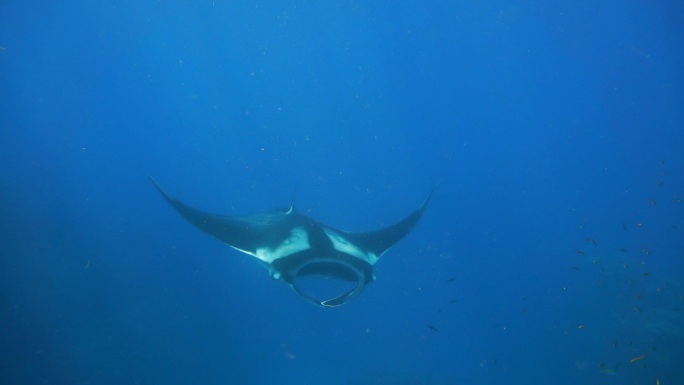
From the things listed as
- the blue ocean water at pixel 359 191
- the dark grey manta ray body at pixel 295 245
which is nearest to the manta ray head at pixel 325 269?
the dark grey manta ray body at pixel 295 245

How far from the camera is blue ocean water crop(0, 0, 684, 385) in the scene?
446 inches

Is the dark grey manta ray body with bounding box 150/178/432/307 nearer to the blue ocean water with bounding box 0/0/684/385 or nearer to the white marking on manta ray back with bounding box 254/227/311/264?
the white marking on manta ray back with bounding box 254/227/311/264

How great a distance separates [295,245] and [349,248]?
590 mm

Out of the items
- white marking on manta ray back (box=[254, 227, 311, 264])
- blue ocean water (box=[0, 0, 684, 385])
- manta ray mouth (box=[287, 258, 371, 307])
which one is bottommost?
manta ray mouth (box=[287, 258, 371, 307])

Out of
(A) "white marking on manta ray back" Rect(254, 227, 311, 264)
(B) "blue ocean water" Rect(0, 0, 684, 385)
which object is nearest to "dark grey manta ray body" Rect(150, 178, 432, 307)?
(A) "white marking on manta ray back" Rect(254, 227, 311, 264)

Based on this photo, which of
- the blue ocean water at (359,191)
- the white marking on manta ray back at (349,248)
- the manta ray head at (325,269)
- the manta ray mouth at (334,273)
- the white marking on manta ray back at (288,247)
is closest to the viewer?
the manta ray mouth at (334,273)

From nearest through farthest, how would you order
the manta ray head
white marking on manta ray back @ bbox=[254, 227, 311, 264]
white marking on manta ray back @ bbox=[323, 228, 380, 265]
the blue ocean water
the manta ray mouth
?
1. the manta ray mouth
2. the manta ray head
3. white marking on manta ray back @ bbox=[254, 227, 311, 264]
4. white marking on manta ray back @ bbox=[323, 228, 380, 265]
5. the blue ocean water

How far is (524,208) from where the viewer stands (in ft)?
101

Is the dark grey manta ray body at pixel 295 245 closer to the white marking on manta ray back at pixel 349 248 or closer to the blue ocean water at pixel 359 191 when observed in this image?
the white marking on manta ray back at pixel 349 248

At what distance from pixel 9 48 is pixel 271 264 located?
88.5 feet

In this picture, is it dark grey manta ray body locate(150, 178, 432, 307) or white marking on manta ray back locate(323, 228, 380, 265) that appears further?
white marking on manta ray back locate(323, 228, 380, 265)

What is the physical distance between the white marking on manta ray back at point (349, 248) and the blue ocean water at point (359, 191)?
5548mm

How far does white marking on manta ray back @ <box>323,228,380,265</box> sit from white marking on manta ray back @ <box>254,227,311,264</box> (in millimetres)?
292

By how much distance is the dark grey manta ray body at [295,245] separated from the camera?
373 centimetres
